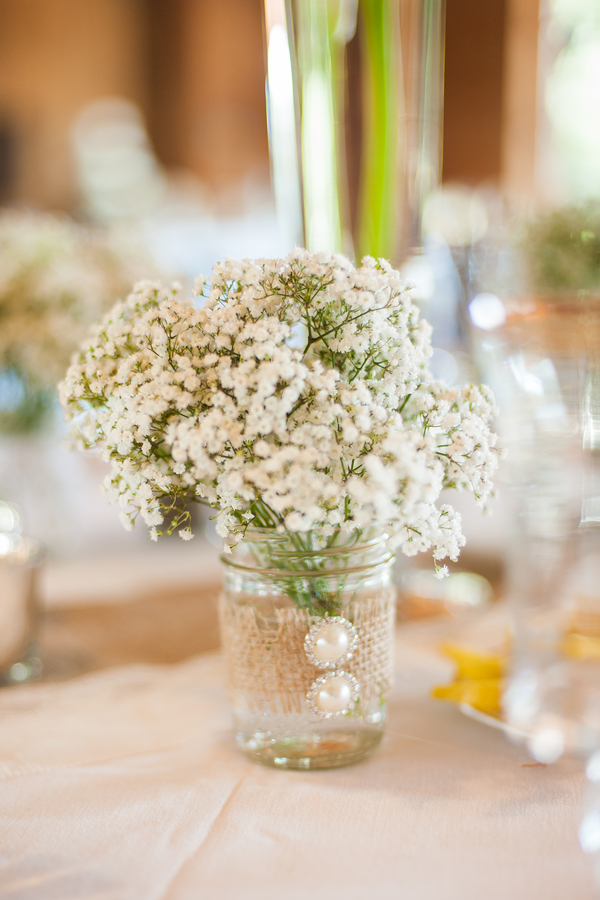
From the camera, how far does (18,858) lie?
0.51 metres

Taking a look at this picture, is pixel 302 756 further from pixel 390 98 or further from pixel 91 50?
pixel 91 50

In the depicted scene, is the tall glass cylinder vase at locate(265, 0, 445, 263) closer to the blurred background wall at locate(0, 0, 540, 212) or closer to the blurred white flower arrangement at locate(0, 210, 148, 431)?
the blurred white flower arrangement at locate(0, 210, 148, 431)

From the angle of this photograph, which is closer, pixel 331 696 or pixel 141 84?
pixel 331 696

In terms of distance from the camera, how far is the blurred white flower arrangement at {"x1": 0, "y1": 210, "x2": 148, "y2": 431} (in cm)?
112

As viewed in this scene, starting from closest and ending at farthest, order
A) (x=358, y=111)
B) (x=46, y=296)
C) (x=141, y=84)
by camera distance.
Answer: (x=358, y=111) → (x=46, y=296) → (x=141, y=84)

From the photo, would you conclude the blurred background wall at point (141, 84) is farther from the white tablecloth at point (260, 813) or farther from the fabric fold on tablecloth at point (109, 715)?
the white tablecloth at point (260, 813)

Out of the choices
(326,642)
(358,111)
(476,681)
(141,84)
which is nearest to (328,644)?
(326,642)

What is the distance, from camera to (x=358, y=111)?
0.99m

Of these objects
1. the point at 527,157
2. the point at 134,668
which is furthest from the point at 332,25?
the point at 527,157

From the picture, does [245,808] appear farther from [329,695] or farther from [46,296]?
[46,296]

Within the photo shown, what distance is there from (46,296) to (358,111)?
52 cm

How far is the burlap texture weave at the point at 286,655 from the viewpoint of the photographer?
61 cm

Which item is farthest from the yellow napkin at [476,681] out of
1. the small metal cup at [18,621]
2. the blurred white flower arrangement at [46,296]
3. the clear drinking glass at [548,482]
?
the blurred white flower arrangement at [46,296]

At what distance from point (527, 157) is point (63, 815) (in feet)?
10.6
